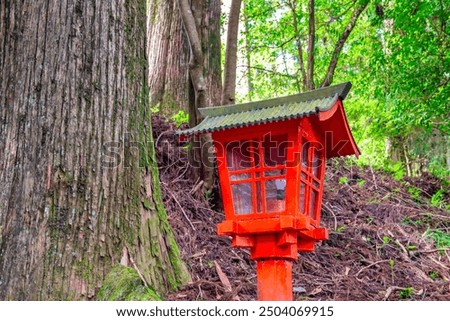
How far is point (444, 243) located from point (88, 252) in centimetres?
449

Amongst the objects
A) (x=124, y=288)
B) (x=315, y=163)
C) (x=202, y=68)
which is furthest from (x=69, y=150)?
(x=202, y=68)

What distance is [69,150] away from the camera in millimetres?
3242

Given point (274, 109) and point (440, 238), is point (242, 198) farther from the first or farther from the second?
point (440, 238)

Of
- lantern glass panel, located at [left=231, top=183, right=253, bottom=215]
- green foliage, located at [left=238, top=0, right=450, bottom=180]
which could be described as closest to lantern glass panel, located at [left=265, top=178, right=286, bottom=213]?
lantern glass panel, located at [left=231, top=183, right=253, bottom=215]

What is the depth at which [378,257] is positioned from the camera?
17.4ft

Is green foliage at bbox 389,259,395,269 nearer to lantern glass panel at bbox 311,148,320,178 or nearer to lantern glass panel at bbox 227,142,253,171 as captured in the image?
lantern glass panel at bbox 311,148,320,178

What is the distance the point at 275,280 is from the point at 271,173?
649 mm

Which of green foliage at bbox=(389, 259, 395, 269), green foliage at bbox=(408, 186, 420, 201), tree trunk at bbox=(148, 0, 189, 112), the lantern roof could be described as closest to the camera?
the lantern roof

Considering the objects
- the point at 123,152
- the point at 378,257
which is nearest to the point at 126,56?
the point at 123,152

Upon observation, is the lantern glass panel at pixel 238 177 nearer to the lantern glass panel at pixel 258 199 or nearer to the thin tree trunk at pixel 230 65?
the lantern glass panel at pixel 258 199

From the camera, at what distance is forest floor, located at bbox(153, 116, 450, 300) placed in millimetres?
4426

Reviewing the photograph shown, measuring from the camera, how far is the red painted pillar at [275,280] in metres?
3.15

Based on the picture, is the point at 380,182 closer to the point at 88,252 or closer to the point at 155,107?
A: the point at 155,107

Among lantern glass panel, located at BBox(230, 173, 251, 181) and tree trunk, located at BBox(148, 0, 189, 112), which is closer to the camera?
lantern glass panel, located at BBox(230, 173, 251, 181)
